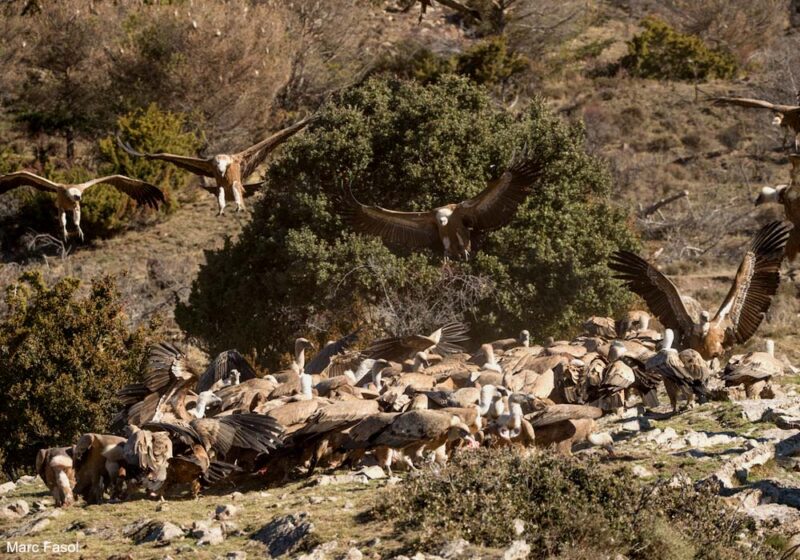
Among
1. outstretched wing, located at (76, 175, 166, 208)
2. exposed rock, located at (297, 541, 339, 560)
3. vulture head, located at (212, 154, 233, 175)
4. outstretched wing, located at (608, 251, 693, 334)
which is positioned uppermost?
vulture head, located at (212, 154, 233, 175)

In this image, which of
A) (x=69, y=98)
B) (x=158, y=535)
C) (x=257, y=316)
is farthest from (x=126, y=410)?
(x=69, y=98)

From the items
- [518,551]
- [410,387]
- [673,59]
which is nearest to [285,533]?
[518,551]

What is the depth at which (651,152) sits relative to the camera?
40344mm

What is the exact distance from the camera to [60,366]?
1795 cm

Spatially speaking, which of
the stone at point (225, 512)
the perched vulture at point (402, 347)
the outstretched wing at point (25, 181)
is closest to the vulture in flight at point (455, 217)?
the perched vulture at point (402, 347)

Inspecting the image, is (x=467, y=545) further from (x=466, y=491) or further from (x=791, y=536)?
(x=791, y=536)

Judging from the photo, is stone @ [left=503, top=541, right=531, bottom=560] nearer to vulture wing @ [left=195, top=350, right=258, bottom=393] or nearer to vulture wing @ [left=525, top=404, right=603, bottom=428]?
vulture wing @ [left=525, top=404, right=603, bottom=428]

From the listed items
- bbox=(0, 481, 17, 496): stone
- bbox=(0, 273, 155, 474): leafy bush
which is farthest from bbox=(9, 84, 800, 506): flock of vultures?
bbox=(0, 273, 155, 474): leafy bush

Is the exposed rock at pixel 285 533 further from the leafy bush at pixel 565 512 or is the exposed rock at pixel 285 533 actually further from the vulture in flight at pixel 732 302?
the vulture in flight at pixel 732 302

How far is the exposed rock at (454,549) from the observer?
31.0 ft

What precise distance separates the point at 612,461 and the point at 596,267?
10.7 metres

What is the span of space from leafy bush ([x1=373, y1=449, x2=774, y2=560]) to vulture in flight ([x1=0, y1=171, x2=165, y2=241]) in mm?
7578

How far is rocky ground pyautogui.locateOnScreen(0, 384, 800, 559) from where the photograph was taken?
9922mm

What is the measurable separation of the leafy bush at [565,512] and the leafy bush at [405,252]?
35.5 ft
